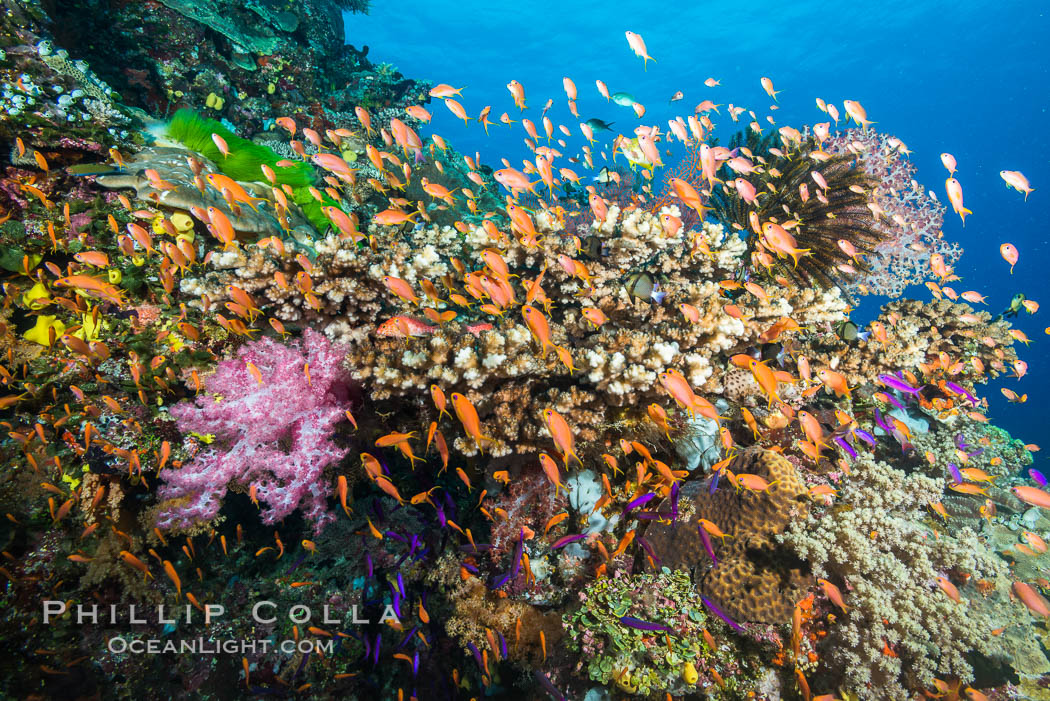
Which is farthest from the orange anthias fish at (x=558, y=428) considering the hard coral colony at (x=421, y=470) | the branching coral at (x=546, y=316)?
the branching coral at (x=546, y=316)

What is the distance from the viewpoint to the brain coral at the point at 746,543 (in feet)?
11.3

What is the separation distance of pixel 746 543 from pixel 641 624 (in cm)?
141

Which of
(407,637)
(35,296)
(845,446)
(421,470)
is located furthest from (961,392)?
(35,296)

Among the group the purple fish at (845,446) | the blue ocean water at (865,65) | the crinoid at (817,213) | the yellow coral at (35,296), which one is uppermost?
the blue ocean water at (865,65)

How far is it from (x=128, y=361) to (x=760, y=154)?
9.39 meters

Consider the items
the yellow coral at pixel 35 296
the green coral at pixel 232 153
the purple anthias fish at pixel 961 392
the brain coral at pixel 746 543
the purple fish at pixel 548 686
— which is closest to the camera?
the purple fish at pixel 548 686

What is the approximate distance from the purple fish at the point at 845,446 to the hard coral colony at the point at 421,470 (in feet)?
0.49

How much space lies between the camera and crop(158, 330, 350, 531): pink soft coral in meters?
3.16

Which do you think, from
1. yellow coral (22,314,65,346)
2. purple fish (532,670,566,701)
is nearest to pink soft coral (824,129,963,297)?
purple fish (532,670,566,701)

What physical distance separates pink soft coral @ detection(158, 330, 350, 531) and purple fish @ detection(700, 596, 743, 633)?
3.39 metres

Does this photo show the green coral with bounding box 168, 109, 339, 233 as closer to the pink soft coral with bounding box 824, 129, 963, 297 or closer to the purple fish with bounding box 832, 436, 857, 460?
the purple fish with bounding box 832, 436, 857, 460

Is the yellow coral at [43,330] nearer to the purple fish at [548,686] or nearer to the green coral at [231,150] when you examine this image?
the green coral at [231,150]

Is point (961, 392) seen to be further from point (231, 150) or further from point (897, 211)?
point (231, 150)

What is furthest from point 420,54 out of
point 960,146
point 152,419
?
point 960,146
